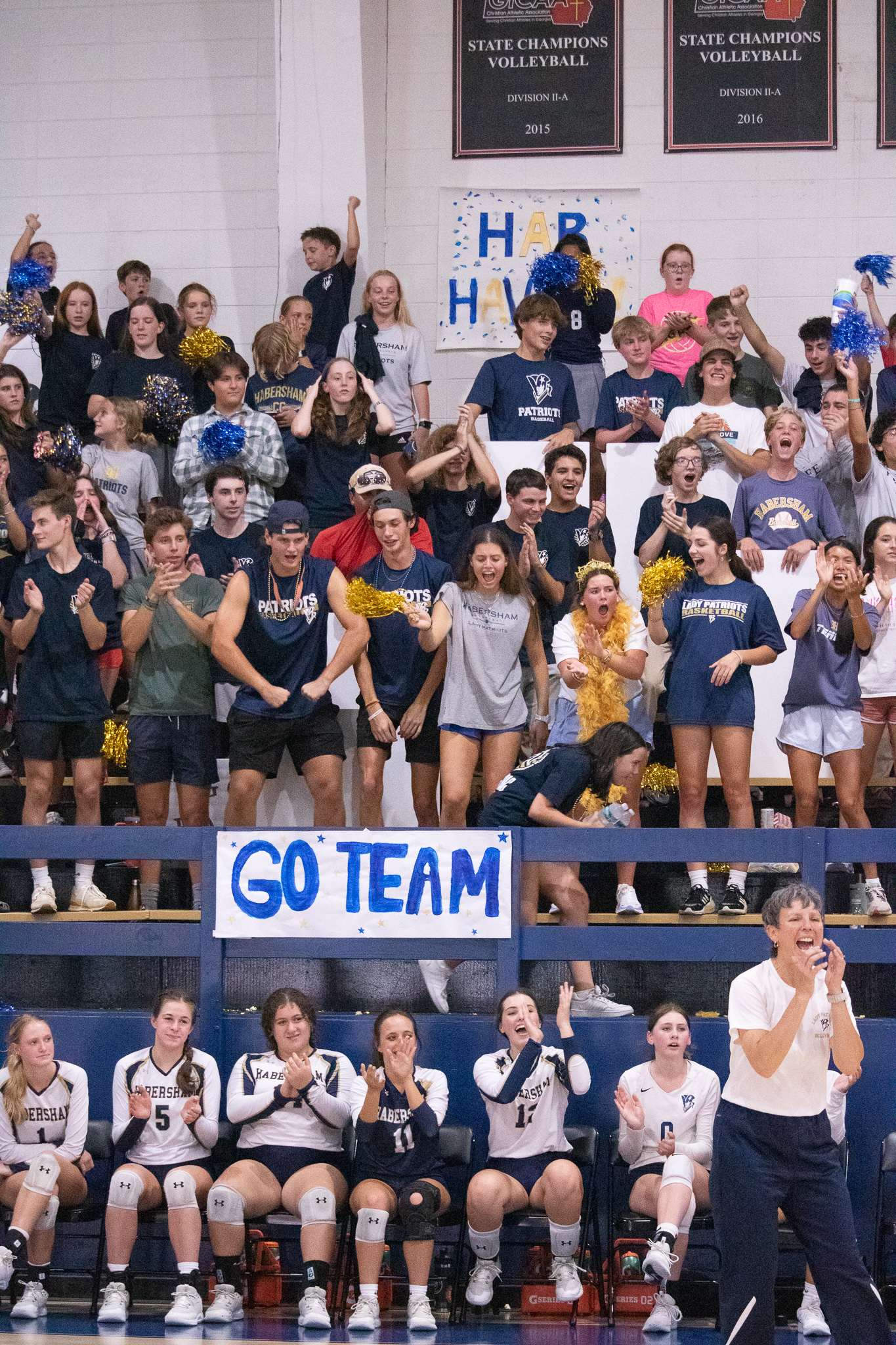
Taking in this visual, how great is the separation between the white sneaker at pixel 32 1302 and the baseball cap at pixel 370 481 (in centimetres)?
396

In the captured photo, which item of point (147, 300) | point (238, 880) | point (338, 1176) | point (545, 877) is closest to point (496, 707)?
point (545, 877)

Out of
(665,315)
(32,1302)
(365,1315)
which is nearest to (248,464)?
(665,315)

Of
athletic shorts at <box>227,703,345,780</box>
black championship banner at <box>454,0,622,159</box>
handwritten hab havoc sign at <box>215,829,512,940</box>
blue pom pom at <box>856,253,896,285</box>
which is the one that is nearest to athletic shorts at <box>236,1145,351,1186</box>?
handwritten hab havoc sign at <box>215,829,512,940</box>

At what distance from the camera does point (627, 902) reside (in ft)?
21.4

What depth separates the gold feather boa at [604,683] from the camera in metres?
6.86

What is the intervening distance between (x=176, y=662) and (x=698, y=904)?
2.66 meters

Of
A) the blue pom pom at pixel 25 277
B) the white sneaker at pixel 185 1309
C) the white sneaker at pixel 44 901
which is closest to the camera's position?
the white sneaker at pixel 185 1309

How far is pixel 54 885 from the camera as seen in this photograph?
7.24 m

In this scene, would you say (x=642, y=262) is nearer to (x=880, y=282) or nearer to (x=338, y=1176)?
(x=880, y=282)

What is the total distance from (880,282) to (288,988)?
585cm

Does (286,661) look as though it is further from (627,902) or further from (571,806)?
(627,902)

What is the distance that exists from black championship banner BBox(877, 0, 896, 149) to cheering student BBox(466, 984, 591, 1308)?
7453mm

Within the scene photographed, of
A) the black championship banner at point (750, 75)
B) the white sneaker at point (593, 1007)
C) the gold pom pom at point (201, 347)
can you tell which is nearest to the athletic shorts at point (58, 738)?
the white sneaker at point (593, 1007)

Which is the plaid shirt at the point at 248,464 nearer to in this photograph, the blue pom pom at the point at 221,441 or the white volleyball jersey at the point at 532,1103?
the blue pom pom at the point at 221,441
